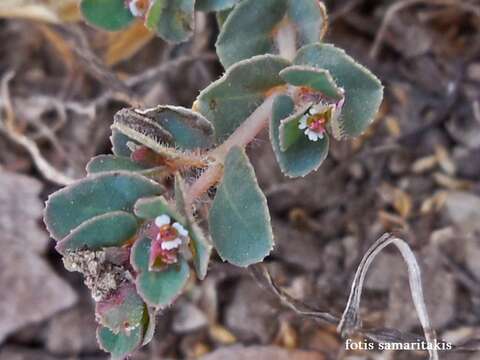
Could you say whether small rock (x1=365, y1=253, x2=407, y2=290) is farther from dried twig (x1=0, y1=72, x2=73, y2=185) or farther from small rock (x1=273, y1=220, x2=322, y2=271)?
dried twig (x1=0, y1=72, x2=73, y2=185)

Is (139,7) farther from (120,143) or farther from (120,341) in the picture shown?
(120,341)

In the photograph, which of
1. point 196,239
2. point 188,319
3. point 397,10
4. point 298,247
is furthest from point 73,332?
point 397,10

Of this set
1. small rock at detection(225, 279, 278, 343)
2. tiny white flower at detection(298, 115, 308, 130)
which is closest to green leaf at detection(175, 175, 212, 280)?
tiny white flower at detection(298, 115, 308, 130)

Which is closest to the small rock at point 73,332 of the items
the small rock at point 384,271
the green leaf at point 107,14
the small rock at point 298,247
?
the small rock at point 298,247

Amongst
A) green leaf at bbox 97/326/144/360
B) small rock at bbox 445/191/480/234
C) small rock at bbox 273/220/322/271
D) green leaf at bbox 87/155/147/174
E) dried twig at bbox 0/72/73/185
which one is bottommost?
small rock at bbox 273/220/322/271

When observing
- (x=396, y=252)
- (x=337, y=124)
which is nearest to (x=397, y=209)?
(x=396, y=252)

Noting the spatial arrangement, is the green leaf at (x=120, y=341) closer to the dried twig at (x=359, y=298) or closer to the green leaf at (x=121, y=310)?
the green leaf at (x=121, y=310)
